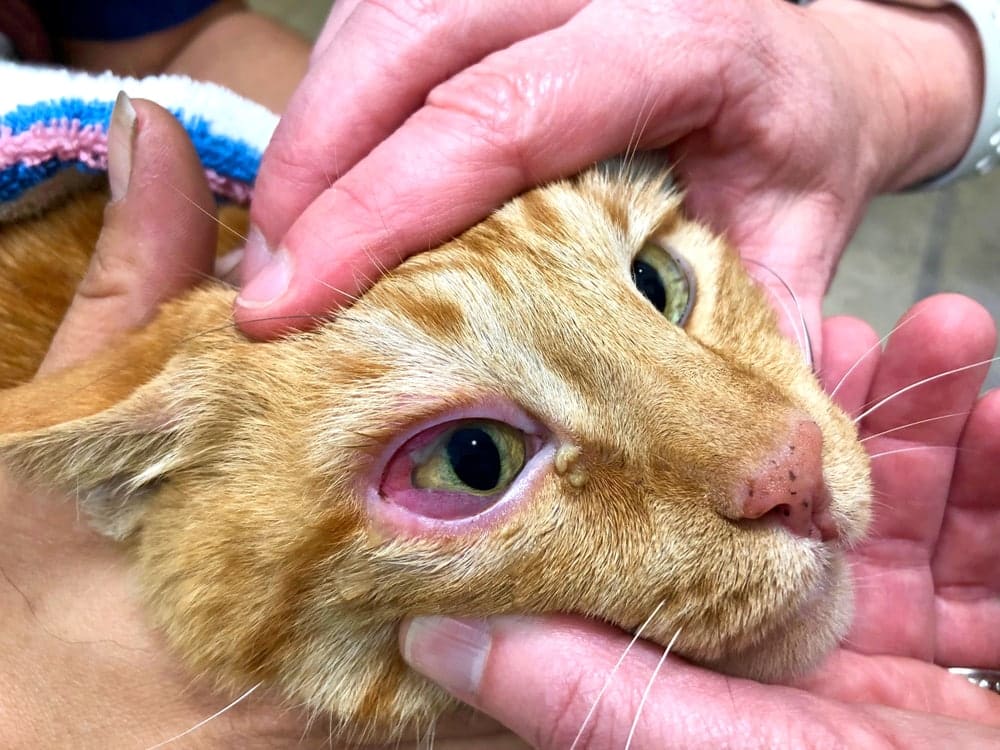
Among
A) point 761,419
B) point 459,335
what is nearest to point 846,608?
point 761,419

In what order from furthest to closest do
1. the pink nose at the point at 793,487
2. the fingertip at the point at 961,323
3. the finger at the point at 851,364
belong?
the finger at the point at 851,364
the fingertip at the point at 961,323
the pink nose at the point at 793,487

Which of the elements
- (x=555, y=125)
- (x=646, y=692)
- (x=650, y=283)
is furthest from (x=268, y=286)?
(x=646, y=692)

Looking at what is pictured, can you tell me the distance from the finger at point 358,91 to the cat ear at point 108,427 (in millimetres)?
235

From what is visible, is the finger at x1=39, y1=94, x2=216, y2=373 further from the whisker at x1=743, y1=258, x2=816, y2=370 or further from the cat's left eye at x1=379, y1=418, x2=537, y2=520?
the whisker at x1=743, y1=258, x2=816, y2=370

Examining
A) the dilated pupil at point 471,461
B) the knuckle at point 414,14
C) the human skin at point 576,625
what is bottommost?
the human skin at point 576,625

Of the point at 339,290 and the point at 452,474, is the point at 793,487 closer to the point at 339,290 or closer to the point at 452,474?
the point at 452,474

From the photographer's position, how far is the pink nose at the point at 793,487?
970 mm

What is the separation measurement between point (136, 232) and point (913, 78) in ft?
5.85

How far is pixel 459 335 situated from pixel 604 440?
24cm

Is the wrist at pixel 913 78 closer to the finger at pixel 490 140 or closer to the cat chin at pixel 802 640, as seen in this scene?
the finger at pixel 490 140

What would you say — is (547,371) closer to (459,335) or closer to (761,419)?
(459,335)

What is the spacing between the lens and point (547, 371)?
1.06m

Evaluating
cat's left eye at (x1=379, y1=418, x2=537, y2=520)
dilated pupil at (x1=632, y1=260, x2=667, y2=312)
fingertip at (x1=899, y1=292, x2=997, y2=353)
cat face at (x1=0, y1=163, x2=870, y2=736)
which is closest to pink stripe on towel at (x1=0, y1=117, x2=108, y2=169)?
cat face at (x1=0, y1=163, x2=870, y2=736)

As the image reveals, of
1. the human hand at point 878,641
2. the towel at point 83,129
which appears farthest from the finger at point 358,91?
the human hand at point 878,641
